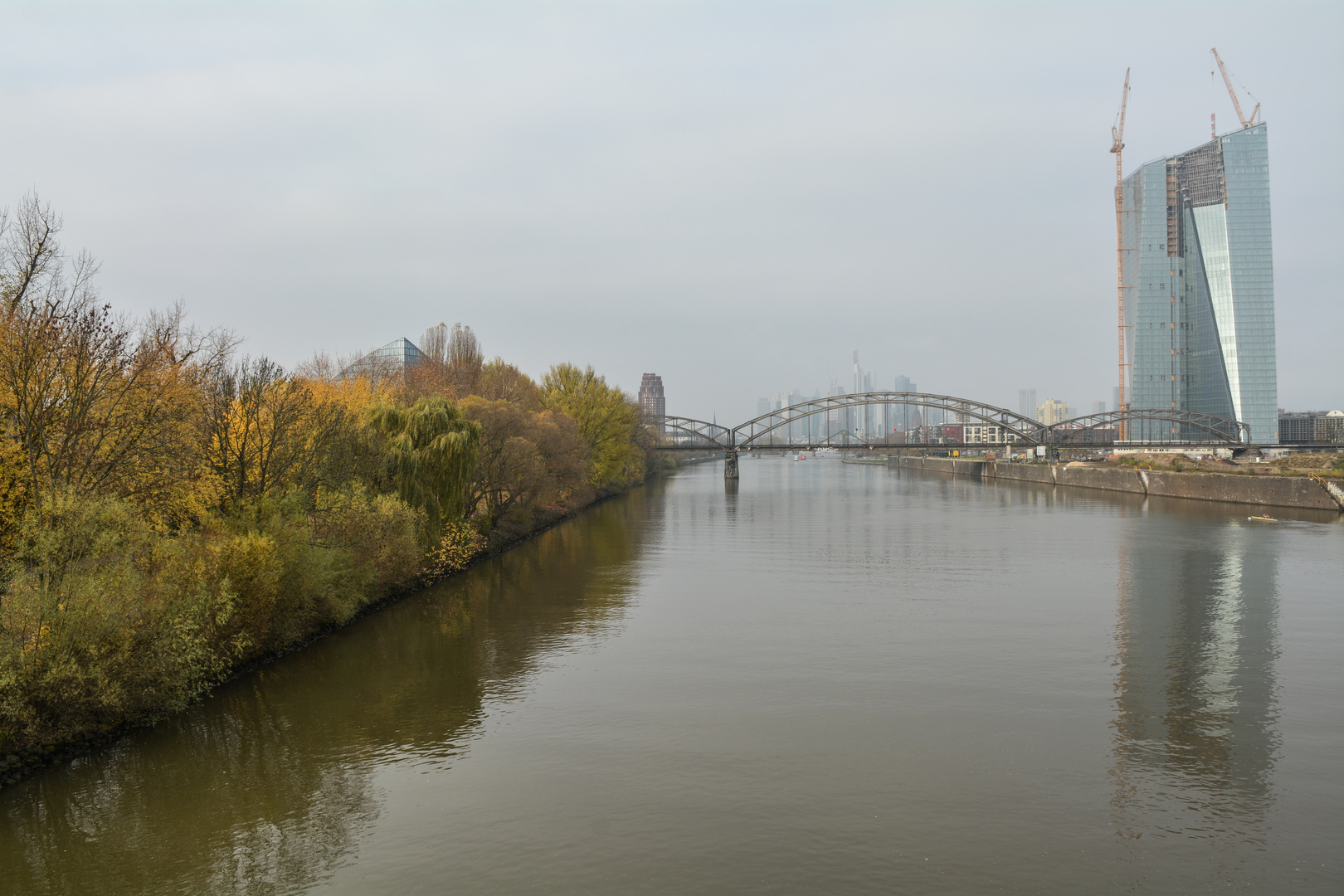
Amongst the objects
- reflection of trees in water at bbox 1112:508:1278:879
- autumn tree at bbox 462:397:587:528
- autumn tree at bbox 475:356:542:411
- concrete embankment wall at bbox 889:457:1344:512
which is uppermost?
autumn tree at bbox 475:356:542:411

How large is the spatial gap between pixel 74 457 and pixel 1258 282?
18045 cm

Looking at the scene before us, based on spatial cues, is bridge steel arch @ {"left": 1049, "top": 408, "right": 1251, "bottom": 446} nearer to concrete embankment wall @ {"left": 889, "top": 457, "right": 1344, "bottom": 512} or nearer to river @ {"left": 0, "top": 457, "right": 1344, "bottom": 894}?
concrete embankment wall @ {"left": 889, "top": 457, "right": 1344, "bottom": 512}

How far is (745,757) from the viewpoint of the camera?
13.1 metres

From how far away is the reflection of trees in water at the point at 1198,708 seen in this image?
11.0 metres

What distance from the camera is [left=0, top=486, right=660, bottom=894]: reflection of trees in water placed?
33.1 ft

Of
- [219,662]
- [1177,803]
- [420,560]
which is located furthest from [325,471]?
[1177,803]

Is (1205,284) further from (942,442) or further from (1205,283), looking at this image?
(942,442)

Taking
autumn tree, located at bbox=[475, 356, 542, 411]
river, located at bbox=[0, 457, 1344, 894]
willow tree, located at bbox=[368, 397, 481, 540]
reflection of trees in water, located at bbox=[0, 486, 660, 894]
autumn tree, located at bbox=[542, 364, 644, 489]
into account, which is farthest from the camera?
autumn tree, located at bbox=[542, 364, 644, 489]

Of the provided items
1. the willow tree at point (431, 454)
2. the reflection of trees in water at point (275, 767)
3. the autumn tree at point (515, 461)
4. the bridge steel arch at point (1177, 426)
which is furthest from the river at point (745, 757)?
the bridge steel arch at point (1177, 426)

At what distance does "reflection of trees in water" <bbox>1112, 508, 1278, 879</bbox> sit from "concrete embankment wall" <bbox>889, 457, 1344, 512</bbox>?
92.1 feet

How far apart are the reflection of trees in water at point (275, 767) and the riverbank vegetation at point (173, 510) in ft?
3.14

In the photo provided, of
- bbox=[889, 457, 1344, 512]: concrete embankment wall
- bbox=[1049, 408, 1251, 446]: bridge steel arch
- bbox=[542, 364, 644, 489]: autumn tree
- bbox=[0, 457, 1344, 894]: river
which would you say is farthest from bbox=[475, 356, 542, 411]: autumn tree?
bbox=[1049, 408, 1251, 446]: bridge steel arch

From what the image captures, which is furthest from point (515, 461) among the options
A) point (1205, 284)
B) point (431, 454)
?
point (1205, 284)

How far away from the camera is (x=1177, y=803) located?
1139cm
